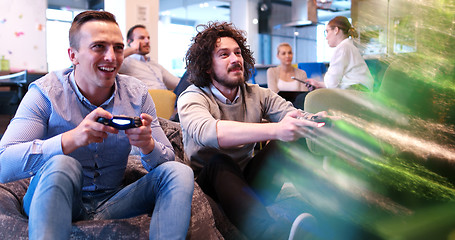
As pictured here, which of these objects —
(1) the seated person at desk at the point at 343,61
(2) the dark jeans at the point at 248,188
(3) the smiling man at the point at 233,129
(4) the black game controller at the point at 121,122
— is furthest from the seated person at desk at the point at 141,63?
(4) the black game controller at the point at 121,122

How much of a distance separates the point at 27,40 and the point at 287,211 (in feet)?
21.1

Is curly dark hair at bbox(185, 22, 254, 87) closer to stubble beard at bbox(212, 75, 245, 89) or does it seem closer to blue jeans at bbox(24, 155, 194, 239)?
stubble beard at bbox(212, 75, 245, 89)

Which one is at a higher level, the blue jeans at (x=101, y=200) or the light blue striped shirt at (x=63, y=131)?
the light blue striped shirt at (x=63, y=131)

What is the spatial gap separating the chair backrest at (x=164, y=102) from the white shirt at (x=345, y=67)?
48.8 inches

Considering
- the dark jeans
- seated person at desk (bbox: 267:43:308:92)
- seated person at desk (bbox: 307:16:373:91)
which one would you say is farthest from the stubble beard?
seated person at desk (bbox: 267:43:308:92)

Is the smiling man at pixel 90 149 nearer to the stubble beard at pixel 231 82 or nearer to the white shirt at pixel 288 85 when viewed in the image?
the stubble beard at pixel 231 82

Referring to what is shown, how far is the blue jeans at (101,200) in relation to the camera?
1.09m

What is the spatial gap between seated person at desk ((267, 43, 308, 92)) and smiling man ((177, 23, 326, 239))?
277 centimetres

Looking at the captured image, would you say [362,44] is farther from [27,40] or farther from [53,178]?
[27,40]

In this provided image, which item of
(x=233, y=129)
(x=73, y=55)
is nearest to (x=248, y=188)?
(x=233, y=129)

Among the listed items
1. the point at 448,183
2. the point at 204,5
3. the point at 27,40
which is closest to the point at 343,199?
the point at 448,183

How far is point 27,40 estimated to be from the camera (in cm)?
669

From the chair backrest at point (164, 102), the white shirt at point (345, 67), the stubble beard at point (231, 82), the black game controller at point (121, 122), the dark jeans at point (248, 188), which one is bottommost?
the dark jeans at point (248, 188)

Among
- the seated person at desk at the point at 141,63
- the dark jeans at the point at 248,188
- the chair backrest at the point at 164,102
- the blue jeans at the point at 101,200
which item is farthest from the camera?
the seated person at desk at the point at 141,63
